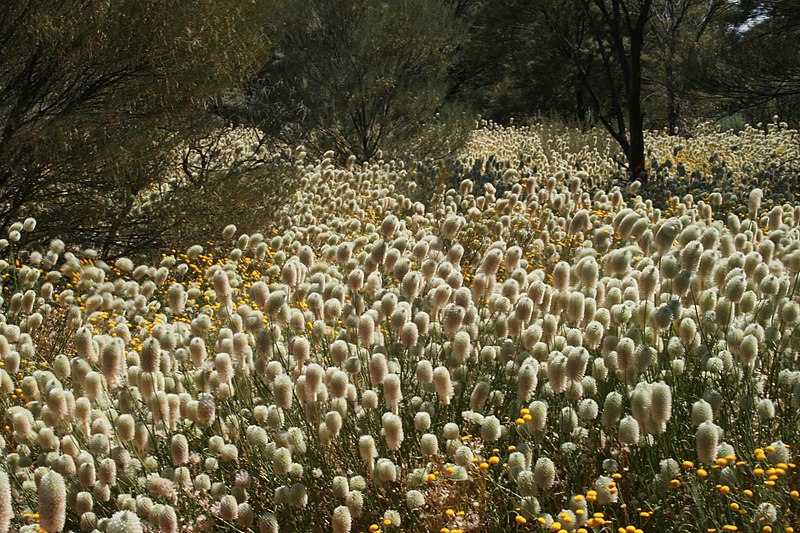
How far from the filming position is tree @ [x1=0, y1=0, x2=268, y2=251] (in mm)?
5477

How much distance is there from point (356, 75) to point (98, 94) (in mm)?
6090

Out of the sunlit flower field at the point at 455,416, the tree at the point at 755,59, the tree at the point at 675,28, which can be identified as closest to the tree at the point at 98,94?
the sunlit flower field at the point at 455,416

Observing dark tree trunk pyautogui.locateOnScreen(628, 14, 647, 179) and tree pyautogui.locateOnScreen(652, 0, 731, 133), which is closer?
dark tree trunk pyautogui.locateOnScreen(628, 14, 647, 179)

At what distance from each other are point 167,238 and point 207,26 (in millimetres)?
1734

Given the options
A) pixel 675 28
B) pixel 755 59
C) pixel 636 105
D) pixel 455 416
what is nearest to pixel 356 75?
pixel 636 105

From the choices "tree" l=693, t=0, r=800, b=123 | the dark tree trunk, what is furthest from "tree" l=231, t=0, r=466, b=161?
"tree" l=693, t=0, r=800, b=123

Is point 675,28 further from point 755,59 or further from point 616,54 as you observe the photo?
point 755,59

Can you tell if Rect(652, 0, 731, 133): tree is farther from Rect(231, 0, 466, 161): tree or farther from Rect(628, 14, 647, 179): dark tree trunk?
Rect(231, 0, 466, 161): tree

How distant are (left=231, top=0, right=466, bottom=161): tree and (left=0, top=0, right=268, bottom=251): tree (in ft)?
14.7

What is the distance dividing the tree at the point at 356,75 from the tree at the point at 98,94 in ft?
14.7

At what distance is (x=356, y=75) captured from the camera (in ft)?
38.2

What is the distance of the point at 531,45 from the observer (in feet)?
56.8

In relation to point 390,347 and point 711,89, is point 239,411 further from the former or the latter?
point 711,89

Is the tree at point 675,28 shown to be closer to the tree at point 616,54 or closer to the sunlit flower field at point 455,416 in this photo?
the tree at point 616,54
